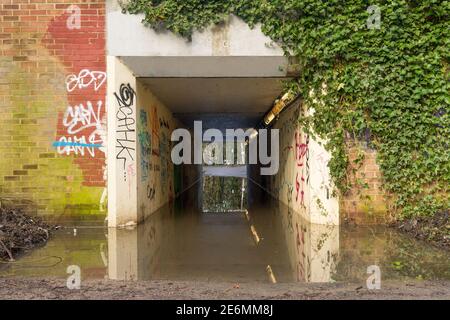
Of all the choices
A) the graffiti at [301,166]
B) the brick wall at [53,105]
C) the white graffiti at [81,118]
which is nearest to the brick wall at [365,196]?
the graffiti at [301,166]

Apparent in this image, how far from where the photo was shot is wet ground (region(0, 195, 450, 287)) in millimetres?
4934

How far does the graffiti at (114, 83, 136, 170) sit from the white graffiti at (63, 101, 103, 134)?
0.38m

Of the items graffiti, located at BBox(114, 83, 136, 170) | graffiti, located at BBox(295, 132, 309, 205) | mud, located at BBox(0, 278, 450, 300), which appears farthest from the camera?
graffiti, located at BBox(295, 132, 309, 205)

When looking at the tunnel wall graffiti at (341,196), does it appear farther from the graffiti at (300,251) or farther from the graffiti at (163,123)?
the graffiti at (163,123)

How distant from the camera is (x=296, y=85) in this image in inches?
332

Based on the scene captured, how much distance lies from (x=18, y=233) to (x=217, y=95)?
6229mm

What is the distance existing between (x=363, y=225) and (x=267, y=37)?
388 centimetres

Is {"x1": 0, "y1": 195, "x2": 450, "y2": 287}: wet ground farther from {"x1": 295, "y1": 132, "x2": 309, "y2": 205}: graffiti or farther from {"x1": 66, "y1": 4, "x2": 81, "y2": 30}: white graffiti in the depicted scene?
{"x1": 66, "y1": 4, "x2": 81, "y2": 30}: white graffiti

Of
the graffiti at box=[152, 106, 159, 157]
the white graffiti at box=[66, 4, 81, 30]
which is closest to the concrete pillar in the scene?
the white graffiti at box=[66, 4, 81, 30]

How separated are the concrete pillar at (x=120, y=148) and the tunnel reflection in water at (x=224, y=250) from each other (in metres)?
0.42

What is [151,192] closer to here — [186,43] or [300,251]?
[186,43]

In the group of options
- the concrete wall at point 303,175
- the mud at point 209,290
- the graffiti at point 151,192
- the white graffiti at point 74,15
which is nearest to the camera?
the mud at point 209,290

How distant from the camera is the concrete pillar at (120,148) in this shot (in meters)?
7.94

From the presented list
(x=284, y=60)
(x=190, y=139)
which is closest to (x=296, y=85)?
(x=284, y=60)
